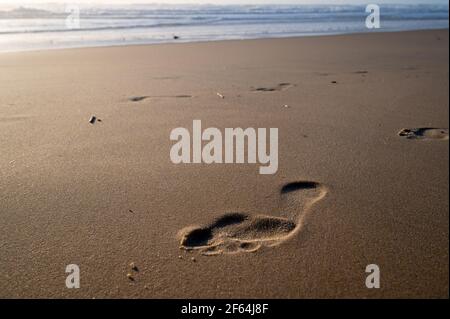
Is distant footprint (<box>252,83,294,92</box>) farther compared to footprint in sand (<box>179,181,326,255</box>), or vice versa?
distant footprint (<box>252,83,294,92</box>)

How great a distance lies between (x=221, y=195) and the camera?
1.94m

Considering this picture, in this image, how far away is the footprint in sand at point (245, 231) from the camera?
1.57 m

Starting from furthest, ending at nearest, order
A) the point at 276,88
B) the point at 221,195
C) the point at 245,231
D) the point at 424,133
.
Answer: the point at 276,88 → the point at 424,133 → the point at 221,195 → the point at 245,231

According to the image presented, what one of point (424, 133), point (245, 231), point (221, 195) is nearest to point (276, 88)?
point (424, 133)

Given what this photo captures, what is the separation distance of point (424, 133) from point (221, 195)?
66.8 inches

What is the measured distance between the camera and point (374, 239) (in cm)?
161

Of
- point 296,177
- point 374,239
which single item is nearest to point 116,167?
point 296,177

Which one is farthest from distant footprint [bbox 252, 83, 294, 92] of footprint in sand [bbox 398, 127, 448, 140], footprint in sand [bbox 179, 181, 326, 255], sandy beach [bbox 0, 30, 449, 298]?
footprint in sand [bbox 179, 181, 326, 255]

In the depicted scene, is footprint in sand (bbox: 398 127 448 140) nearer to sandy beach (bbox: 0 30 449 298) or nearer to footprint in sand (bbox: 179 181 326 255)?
sandy beach (bbox: 0 30 449 298)

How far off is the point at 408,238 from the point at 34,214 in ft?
5.36

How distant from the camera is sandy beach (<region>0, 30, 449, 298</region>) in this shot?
142cm

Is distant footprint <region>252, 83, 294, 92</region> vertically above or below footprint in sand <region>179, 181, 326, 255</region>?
above

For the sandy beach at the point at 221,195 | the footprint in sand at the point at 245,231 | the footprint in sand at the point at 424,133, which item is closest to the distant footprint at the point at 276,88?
the sandy beach at the point at 221,195

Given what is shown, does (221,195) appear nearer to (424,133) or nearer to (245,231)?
(245,231)
